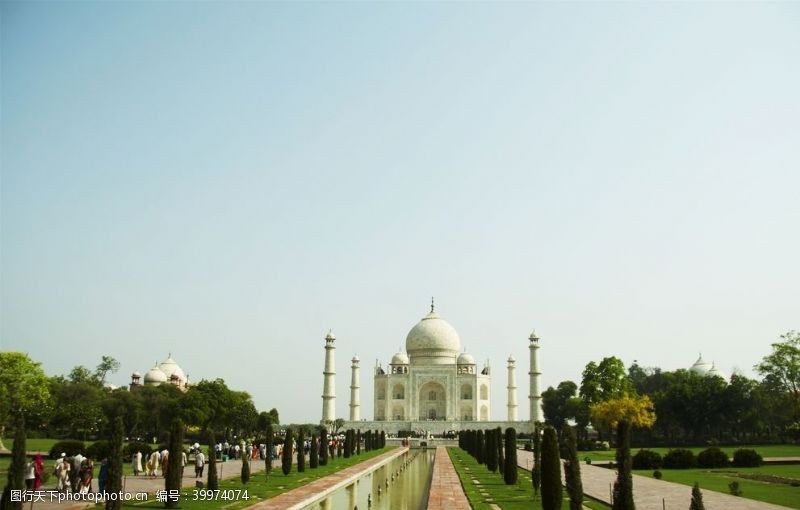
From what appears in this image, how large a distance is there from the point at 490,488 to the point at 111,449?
1079 centimetres

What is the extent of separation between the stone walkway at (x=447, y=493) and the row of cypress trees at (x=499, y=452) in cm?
141

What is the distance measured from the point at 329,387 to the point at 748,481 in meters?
46.1

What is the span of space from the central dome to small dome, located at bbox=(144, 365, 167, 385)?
2412 centimetres

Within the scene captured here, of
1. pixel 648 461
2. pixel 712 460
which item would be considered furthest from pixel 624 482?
pixel 712 460

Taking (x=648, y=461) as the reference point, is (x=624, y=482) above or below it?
above

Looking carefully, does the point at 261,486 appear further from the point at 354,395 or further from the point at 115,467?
the point at 354,395

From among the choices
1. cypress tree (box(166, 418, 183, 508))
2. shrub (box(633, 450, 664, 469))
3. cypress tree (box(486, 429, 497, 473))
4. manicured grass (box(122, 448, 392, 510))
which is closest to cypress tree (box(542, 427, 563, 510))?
manicured grass (box(122, 448, 392, 510))

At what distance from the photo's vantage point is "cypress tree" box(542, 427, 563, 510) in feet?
48.6

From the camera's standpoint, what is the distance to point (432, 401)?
69.4 m

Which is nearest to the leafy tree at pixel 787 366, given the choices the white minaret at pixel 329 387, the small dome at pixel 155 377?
the white minaret at pixel 329 387

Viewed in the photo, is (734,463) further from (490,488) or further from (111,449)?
(111,449)

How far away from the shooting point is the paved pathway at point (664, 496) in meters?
16.1

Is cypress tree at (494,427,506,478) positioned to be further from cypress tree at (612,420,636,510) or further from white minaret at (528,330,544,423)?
white minaret at (528,330,544,423)

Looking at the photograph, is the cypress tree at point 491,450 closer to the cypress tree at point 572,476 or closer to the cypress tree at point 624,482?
the cypress tree at point 572,476
